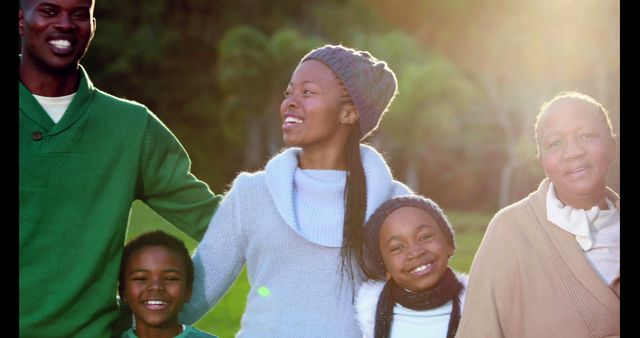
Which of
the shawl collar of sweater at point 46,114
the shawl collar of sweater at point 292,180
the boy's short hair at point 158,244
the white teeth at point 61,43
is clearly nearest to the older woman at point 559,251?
the shawl collar of sweater at point 292,180

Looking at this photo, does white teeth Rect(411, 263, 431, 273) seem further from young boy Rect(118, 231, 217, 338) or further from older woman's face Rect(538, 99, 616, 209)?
young boy Rect(118, 231, 217, 338)

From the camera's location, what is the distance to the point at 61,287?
10.6 feet

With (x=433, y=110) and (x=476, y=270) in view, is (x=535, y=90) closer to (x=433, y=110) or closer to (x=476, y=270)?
(x=433, y=110)

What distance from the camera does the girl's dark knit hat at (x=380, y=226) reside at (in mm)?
3211

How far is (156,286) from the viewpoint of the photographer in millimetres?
3221

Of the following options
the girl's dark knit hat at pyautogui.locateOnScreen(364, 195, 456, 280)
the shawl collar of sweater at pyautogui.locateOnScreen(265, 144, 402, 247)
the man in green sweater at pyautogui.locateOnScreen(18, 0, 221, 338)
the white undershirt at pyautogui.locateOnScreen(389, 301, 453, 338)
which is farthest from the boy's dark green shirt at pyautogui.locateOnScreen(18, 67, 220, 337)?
the white undershirt at pyautogui.locateOnScreen(389, 301, 453, 338)

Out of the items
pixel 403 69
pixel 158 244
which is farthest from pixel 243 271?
pixel 403 69

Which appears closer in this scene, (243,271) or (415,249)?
(415,249)

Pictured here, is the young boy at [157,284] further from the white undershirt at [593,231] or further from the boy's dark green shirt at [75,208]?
the white undershirt at [593,231]

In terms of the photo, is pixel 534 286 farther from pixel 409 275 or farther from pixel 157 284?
pixel 157 284

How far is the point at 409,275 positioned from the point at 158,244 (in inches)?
35.5

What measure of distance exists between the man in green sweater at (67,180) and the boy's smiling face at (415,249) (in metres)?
0.96
